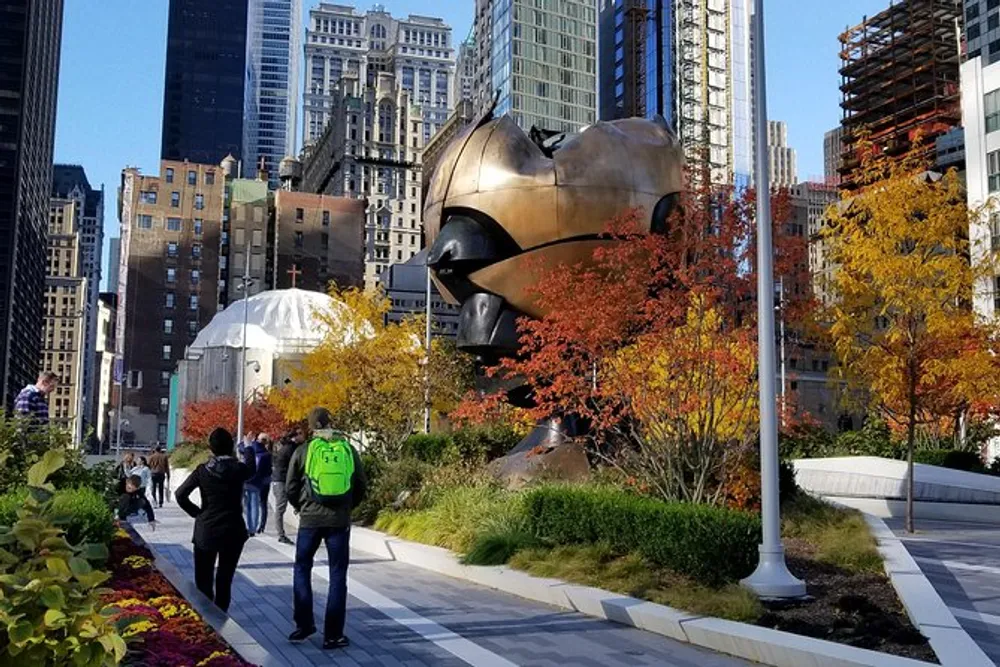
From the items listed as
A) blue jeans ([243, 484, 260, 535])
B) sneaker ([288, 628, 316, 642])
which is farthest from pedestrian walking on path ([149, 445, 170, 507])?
sneaker ([288, 628, 316, 642])

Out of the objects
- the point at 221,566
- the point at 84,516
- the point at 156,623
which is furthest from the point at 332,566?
the point at 84,516

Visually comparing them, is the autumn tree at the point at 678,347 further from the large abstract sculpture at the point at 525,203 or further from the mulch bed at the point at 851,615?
the large abstract sculpture at the point at 525,203

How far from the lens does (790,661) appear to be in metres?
7.14

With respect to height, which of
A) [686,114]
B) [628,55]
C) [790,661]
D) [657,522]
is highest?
[628,55]

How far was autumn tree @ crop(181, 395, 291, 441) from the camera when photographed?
1679 inches

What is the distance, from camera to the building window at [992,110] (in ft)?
148

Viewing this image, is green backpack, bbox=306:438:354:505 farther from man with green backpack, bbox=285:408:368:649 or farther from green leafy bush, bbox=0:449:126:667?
green leafy bush, bbox=0:449:126:667

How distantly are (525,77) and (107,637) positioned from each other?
4863 inches

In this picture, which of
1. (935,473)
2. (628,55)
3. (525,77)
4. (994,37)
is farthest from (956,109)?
(935,473)

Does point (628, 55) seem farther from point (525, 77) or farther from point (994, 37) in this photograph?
point (994, 37)

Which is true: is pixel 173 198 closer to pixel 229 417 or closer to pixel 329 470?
pixel 229 417

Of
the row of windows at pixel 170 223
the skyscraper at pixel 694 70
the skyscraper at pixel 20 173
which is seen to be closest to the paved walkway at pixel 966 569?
the skyscraper at pixel 694 70

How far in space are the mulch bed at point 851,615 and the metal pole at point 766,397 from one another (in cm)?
25

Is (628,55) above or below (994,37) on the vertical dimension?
above
